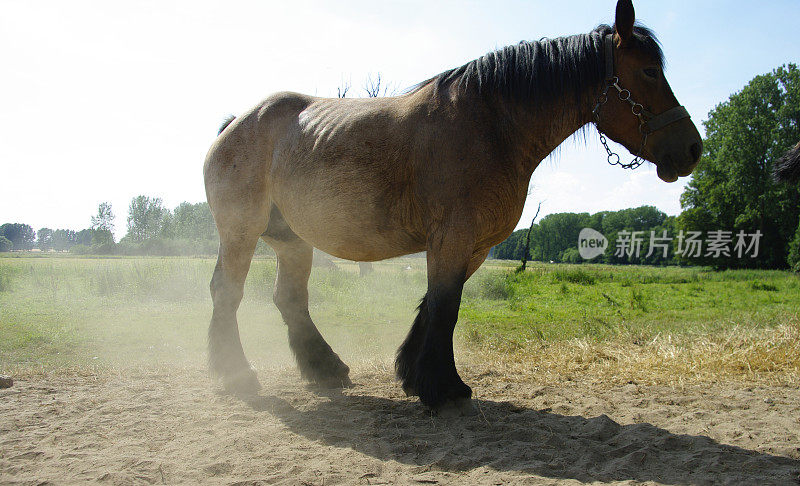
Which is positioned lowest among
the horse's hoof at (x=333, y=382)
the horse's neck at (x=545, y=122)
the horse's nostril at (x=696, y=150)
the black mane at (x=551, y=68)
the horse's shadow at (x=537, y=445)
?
the horse's hoof at (x=333, y=382)

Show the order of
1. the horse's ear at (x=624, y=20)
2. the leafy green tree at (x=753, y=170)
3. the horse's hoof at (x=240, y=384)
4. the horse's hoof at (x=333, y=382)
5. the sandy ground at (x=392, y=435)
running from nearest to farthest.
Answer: the sandy ground at (x=392, y=435), the horse's ear at (x=624, y=20), the horse's hoof at (x=240, y=384), the horse's hoof at (x=333, y=382), the leafy green tree at (x=753, y=170)

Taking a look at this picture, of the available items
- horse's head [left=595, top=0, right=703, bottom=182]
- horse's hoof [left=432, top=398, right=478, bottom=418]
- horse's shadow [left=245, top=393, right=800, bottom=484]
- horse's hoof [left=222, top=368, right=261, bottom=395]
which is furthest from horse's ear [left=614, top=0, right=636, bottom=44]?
horse's hoof [left=222, top=368, right=261, bottom=395]

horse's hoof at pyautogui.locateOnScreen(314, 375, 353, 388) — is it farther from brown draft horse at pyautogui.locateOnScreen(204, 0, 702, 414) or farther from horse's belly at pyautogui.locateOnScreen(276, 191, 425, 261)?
horse's belly at pyautogui.locateOnScreen(276, 191, 425, 261)

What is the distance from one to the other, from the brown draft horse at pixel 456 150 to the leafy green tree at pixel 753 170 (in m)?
31.9

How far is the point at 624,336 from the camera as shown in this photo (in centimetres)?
625

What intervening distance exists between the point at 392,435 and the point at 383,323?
21.0 feet

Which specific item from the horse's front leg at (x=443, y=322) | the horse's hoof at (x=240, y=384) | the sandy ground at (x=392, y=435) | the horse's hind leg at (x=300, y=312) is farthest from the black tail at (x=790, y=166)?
the horse's hoof at (x=240, y=384)

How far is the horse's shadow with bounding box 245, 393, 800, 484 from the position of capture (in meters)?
2.42

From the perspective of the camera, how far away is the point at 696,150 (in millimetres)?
3102

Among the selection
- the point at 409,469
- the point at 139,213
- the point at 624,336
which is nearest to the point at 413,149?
the point at 409,469

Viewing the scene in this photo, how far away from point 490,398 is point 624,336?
3.25 meters

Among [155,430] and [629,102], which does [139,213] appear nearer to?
[155,430]

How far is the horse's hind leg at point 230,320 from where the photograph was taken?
418 centimetres

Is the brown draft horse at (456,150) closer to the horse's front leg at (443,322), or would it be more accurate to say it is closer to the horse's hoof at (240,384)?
the horse's front leg at (443,322)
